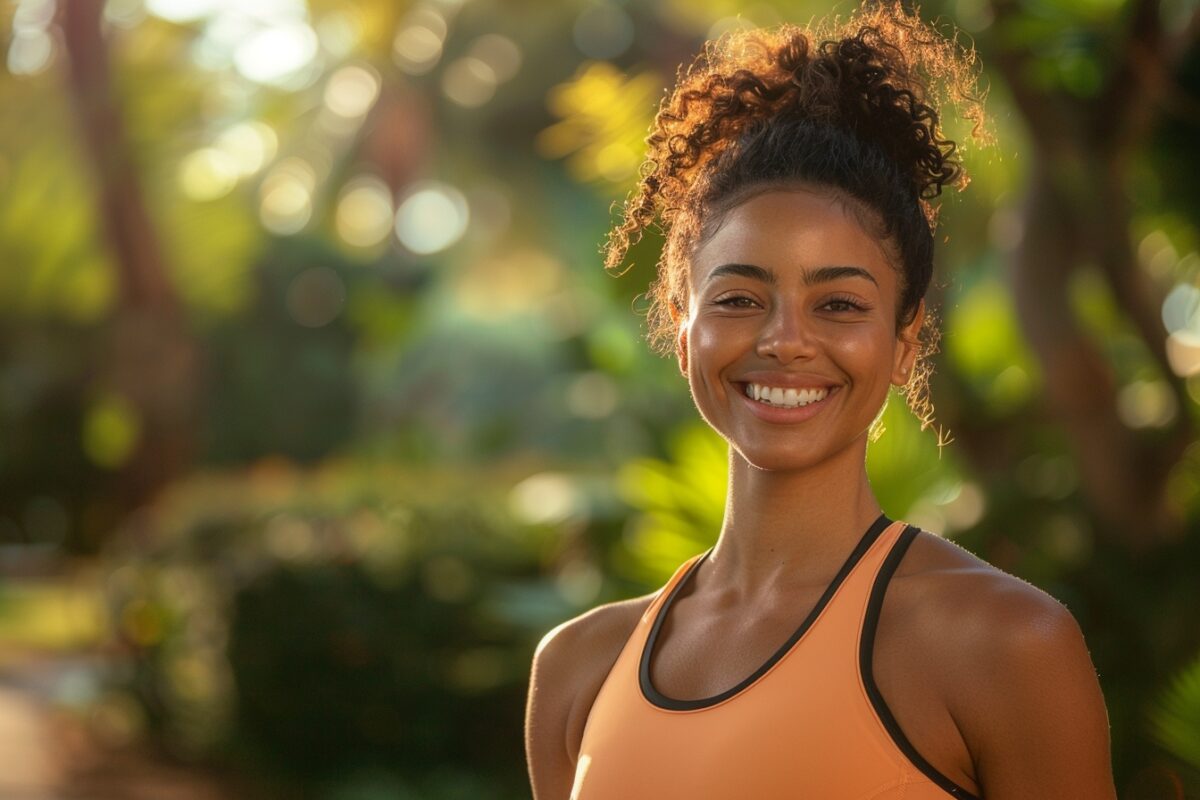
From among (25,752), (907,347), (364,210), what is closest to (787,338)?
(907,347)

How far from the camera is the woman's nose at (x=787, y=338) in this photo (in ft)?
5.80

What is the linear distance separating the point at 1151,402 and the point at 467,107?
26.0 meters

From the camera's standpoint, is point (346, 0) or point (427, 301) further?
point (427, 301)

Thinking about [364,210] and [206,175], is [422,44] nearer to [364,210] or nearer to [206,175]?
[364,210]

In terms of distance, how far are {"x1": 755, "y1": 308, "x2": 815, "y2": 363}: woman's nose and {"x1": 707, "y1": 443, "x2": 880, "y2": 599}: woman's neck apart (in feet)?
0.52

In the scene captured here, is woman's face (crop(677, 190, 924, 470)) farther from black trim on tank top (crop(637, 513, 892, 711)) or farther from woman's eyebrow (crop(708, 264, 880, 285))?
black trim on tank top (crop(637, 513, 892, 711))

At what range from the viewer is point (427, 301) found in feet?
87.9

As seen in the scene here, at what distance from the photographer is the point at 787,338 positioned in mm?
1771

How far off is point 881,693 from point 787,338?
0.41 metres

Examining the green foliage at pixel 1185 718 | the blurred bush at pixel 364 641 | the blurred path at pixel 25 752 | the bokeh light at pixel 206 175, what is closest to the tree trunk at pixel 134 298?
the blurred path at pixel 25 752

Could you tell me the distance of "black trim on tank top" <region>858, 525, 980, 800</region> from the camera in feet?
5.22

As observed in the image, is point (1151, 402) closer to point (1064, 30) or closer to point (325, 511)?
point (1064, 30)

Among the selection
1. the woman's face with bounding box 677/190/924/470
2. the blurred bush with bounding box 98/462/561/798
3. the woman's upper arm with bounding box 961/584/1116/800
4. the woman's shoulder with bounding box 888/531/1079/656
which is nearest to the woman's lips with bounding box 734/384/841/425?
the woman's face with bounding box 677/190/924/470

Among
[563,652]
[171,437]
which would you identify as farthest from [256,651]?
[171,437]
